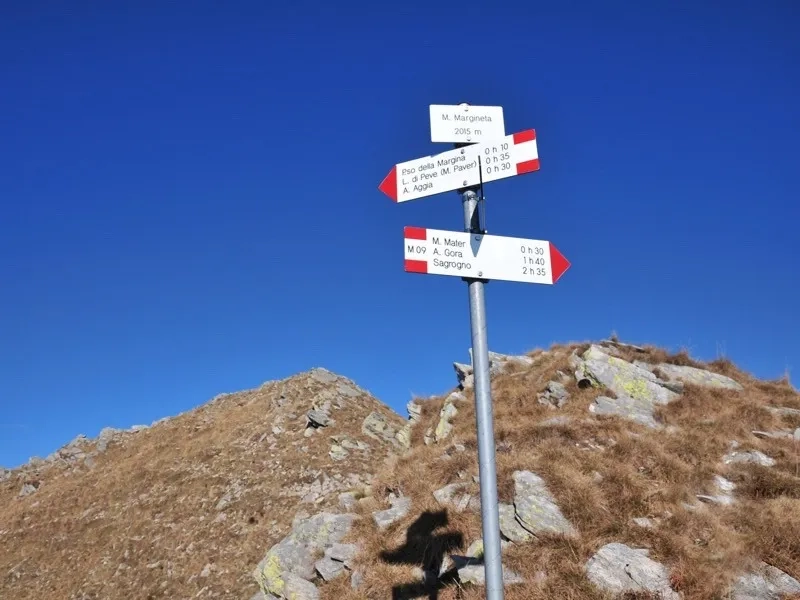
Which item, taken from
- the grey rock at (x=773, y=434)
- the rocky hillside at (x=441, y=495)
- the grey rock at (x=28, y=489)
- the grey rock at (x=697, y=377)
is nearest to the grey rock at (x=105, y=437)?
the rocky hillside at (x=441, y=495)

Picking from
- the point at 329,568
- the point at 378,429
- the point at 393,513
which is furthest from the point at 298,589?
the point at 378,429

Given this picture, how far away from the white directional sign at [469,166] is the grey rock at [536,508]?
751 centimetres

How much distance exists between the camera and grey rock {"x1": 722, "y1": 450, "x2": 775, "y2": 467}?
540 inches

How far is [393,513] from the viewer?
12.9m

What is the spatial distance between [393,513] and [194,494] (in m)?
14.0

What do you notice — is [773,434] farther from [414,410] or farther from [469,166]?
[469,166]

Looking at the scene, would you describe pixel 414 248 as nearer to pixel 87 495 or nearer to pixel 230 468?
pixel 230 468

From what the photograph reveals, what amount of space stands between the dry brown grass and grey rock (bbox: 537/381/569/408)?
300mm

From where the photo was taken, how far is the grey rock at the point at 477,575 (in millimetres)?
8883

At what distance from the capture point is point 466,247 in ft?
16.4

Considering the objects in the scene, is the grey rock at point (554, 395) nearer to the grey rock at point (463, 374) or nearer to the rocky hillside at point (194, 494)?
the grey rock at point (463, 374)

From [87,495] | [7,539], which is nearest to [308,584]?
[87,495]

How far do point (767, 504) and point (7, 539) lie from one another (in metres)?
30.7

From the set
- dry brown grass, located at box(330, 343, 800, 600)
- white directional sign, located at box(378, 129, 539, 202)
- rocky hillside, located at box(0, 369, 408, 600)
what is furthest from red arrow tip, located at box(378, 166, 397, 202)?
rocky hillside, located at box(0, 369, 408, 600)
